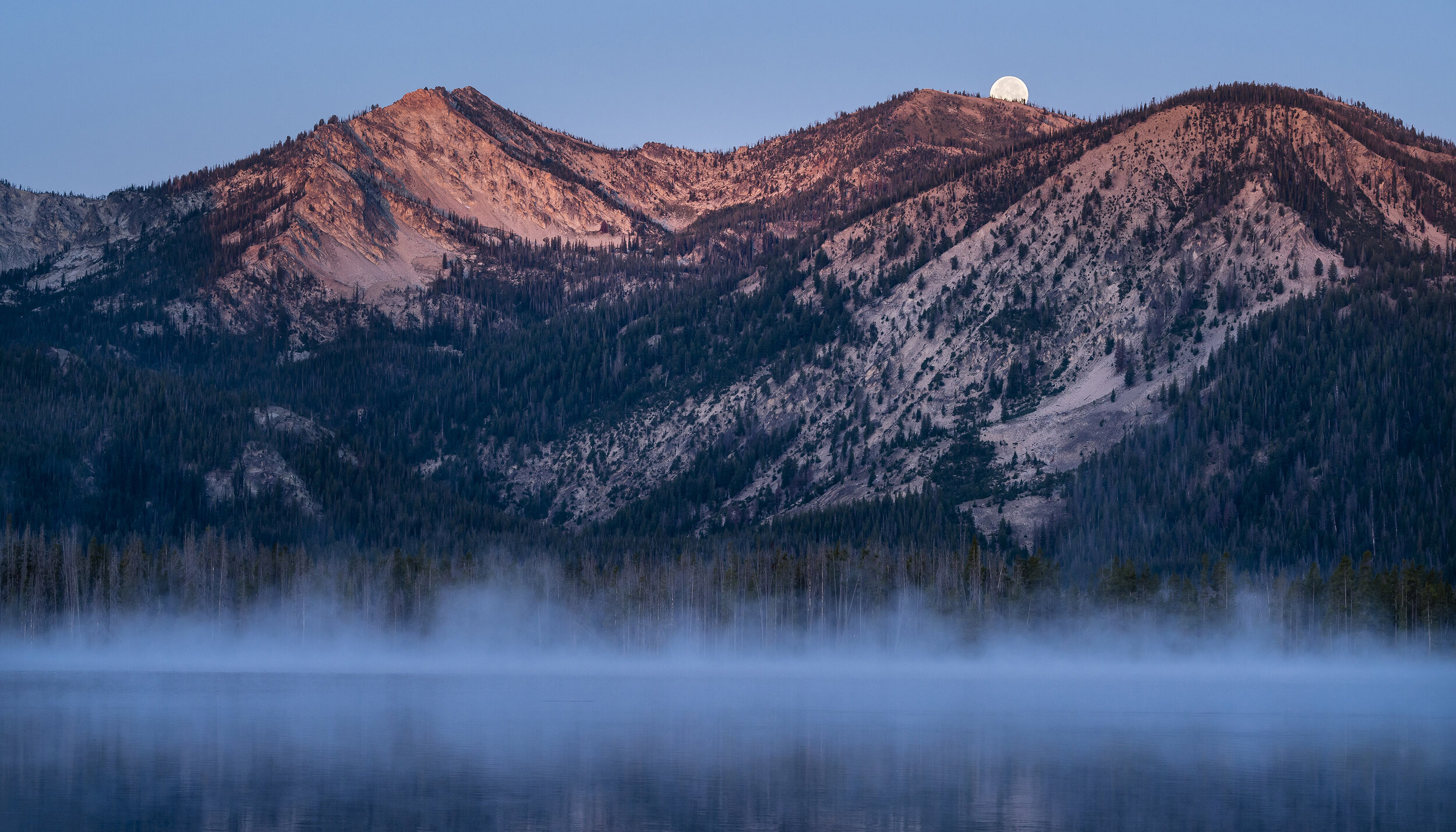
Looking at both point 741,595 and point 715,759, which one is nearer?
point 715,759

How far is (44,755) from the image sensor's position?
6047cm

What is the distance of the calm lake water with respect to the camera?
4575 cm

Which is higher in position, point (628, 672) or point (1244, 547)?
point (1244, 547)

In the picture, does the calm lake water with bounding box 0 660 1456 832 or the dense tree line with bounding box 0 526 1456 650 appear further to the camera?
the dense tree line with bounding box 0 526 1456 650

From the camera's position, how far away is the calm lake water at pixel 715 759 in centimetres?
4575

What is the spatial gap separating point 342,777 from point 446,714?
3124 cm

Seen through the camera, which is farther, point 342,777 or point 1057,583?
point 1057,583

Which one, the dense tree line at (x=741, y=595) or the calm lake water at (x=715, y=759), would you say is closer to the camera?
the calm lake water at (x=715, y=759)

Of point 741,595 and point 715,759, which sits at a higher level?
point 715,759

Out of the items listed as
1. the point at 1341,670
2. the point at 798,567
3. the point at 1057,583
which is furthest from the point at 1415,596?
the point at 798,567

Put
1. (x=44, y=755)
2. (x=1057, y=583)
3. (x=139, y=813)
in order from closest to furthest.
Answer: (x=139, y=813) → (x=44, y=755) → (x=1057, y=583)

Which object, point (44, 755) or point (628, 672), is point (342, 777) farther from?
point (628, 672)

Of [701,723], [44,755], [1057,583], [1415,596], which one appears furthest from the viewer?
[1057,583]

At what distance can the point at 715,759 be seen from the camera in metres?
61.0
